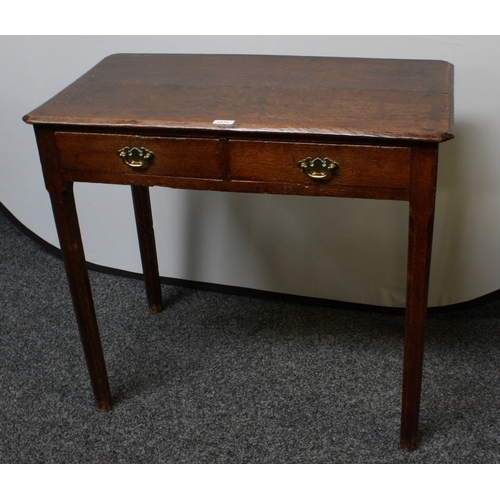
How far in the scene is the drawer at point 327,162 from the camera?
1539mm

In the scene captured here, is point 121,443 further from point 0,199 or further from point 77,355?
point 0,199

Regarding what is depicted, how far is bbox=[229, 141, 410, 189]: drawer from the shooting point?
1.54 metres

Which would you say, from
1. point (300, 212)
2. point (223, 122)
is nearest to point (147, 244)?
point (300, 212)

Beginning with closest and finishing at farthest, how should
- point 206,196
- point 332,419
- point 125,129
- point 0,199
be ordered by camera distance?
point 125,129
point 332,419
point 206,196
point 0,199

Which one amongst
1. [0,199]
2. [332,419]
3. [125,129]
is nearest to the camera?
[125,129]

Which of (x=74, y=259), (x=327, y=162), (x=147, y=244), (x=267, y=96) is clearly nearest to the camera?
(x=327, y=162)

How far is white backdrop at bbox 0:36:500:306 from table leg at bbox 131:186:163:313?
19cm

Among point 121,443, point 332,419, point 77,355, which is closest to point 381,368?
point 332,419

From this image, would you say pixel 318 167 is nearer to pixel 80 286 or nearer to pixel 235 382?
pixel 80 286

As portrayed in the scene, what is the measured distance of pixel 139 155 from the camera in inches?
65.4

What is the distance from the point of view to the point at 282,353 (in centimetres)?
228

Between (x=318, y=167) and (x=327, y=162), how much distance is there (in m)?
0.02

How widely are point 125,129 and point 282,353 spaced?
3.10ft
